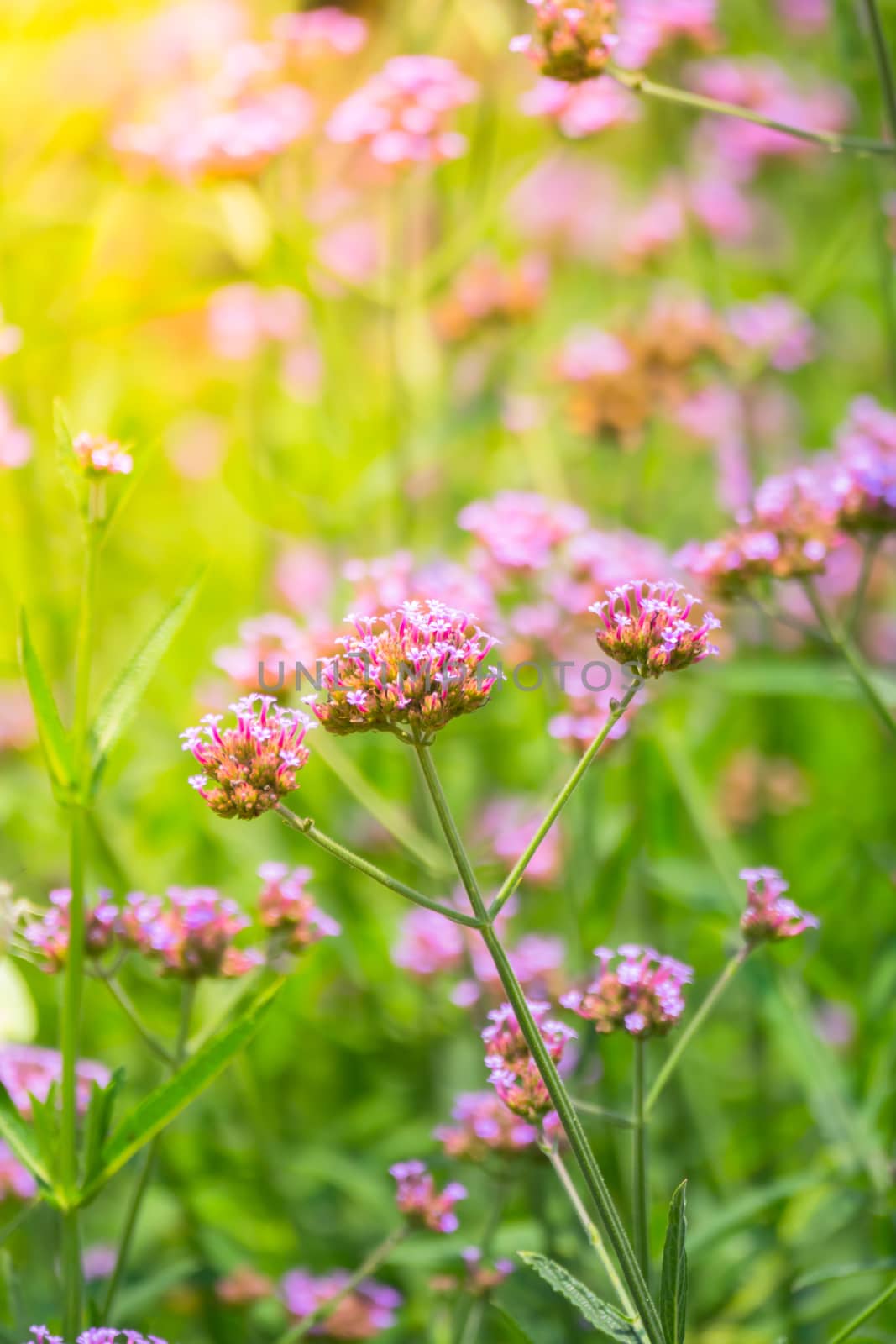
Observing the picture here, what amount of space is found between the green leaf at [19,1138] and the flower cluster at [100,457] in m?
0.48

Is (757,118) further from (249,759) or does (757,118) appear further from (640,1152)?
(640,1152)

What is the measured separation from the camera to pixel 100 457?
0.92m

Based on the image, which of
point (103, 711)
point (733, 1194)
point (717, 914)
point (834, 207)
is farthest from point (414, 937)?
point (834, 207)

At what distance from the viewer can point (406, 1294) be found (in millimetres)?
1693

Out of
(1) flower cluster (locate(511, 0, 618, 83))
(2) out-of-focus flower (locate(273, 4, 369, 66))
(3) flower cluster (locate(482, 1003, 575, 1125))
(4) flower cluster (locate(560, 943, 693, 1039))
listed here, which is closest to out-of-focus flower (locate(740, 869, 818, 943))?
(4) flower cluster (locate(560, 943, 693, 1039))

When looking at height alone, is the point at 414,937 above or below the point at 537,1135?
below

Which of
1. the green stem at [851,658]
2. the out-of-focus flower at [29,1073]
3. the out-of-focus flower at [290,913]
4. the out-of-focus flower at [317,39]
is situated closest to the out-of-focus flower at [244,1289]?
the out-of-focus flower at [29,1073]

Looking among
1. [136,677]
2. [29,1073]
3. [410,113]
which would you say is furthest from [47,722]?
[410,113]

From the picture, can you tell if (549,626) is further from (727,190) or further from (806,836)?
(727,190)

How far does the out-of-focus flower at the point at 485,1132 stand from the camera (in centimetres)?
114

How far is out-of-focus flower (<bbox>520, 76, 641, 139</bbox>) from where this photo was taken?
178cm

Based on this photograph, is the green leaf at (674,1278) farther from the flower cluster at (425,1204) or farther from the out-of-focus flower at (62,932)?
the out-of-focus flower at (62,932)

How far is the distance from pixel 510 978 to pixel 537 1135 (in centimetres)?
20

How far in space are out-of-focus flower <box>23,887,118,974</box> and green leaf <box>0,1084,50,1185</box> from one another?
0.12 m
